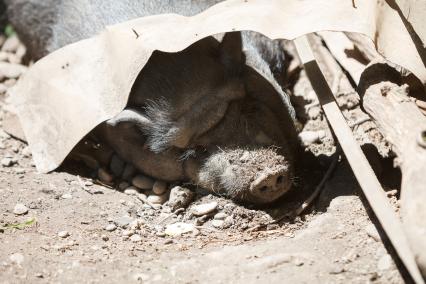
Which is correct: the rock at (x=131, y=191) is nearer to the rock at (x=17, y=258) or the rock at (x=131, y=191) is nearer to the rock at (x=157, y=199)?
the rock at (x=157, y=199)

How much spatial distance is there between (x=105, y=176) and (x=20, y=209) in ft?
2.13

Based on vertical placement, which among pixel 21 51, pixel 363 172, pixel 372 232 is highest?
pixel 363 172

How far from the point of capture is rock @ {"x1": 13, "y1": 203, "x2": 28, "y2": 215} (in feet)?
10.9

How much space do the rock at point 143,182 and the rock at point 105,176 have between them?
0.14m

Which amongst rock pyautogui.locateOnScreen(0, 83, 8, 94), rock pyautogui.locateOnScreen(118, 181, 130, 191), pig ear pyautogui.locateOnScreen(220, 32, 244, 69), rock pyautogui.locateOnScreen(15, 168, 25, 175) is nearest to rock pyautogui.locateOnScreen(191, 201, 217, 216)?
rock pyautogui.locateOnScreen(118, 181, 130, 191)

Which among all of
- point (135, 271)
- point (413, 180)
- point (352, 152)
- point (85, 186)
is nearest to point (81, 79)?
point (85, 186)

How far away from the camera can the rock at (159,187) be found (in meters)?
3.74

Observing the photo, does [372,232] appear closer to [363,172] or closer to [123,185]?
[363,172]

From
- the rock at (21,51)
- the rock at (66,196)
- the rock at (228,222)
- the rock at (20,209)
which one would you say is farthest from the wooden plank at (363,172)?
the rock at (21,51)

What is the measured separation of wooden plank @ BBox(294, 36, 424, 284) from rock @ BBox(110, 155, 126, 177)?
1268 mm

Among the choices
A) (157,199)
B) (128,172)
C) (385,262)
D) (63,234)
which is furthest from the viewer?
(128,172)

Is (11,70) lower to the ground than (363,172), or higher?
lower

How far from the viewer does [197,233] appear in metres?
3.31

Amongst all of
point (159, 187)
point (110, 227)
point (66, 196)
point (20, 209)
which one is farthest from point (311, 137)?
point (20, 209)
